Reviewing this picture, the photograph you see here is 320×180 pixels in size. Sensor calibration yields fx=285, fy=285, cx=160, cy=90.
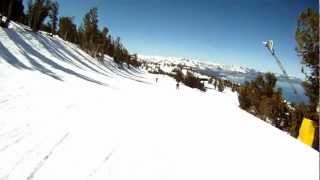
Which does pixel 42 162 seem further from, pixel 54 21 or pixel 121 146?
pixel 54 21

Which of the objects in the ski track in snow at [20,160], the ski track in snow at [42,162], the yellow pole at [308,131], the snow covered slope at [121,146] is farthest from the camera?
the yellow pole at [308,131]

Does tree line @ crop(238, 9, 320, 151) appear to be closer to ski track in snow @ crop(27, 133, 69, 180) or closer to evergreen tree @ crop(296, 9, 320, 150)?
evergreen tree @ crop(296, 9, 320, 150)

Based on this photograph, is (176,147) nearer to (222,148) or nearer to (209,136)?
(222,148)

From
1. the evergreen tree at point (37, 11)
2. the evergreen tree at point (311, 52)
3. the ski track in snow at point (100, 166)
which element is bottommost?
the ski track in snow at point (100, 166)

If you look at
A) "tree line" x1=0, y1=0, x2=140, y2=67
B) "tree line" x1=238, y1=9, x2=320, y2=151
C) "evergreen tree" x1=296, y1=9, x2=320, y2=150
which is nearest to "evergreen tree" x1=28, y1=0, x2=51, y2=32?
"tree line" x1=0, y1=0, x2=140, y2=67

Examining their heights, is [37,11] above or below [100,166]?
above

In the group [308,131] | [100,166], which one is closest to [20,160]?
[100,166]

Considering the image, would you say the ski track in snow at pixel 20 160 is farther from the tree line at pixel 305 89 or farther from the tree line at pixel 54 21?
the tree line at pixel 54 21

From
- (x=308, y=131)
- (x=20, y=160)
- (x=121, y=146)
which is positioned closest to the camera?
(x=20, y=160)

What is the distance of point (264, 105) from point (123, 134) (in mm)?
20618

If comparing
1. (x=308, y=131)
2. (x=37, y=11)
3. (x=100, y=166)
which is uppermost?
(x=37, y=11)

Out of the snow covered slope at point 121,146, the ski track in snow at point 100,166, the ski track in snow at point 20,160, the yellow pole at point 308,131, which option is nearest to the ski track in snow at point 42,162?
the snow covered slope at point 121,146

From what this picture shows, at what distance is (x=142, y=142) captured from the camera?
906cm

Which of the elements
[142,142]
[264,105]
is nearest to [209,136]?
[142,142]
